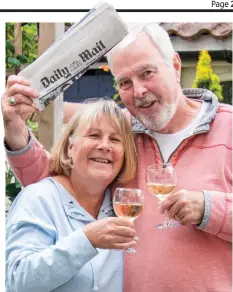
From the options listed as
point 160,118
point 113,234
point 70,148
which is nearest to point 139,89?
point 160,118

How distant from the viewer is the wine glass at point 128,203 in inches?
33.2

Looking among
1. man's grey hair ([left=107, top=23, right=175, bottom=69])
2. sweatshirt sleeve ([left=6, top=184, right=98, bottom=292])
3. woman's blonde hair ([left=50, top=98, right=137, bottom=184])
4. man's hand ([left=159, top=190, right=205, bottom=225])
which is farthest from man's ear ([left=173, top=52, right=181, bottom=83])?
sweatshirt sleeve ([left=6, top=184, right=98, bottom=292])

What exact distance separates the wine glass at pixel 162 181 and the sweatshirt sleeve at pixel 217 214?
62 millimetres

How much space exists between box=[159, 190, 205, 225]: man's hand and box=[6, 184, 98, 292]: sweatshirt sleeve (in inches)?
5.8

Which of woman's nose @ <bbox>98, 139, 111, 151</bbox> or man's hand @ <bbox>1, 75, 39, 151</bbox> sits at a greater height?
man's hand @ <bbox>1, 75, 39, 151</bbox>

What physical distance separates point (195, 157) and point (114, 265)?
9.8 inches

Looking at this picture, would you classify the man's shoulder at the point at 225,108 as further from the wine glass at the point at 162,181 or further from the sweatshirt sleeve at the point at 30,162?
the sweatshirt sleeve at the point at 30,162

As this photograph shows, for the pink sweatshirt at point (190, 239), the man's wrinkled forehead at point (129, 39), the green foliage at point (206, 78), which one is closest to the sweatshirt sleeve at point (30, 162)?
the pink sweatshirt at point (190, 239)

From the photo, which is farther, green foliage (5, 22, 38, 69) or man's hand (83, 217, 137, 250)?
green foliage (5, 22, 38, 69)

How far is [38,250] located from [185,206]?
0.26m

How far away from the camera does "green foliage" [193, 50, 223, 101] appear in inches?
39.3

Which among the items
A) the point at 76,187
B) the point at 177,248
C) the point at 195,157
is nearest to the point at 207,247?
the point at 177,248

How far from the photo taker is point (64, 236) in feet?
2.85

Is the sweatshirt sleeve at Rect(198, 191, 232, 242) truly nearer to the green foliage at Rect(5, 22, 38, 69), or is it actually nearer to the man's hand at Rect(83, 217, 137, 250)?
the man's hand at Rect(83, 217, 137, 250)
